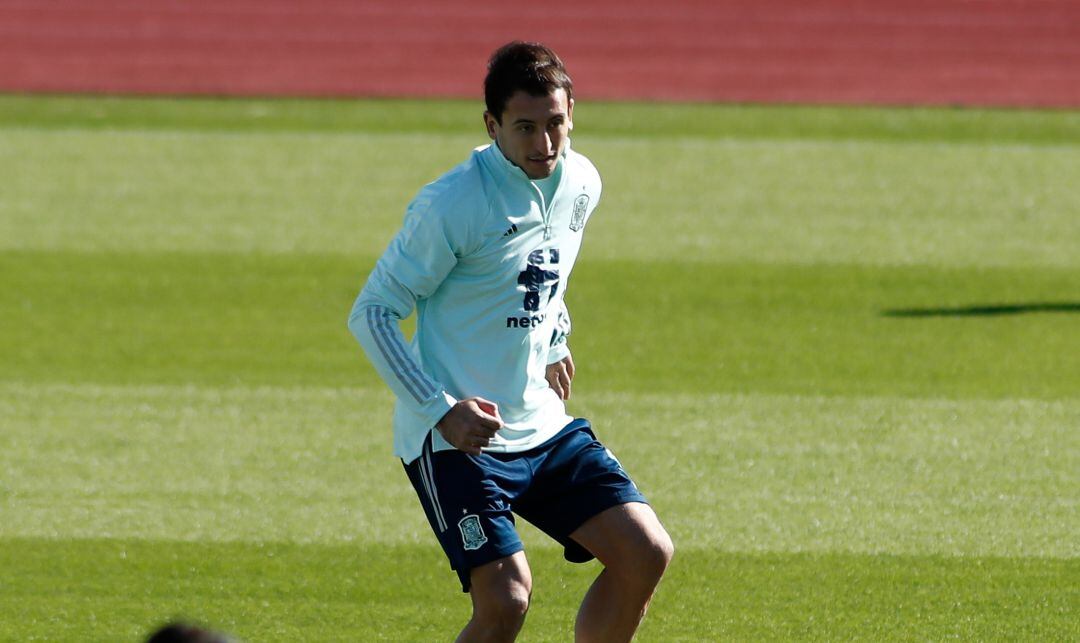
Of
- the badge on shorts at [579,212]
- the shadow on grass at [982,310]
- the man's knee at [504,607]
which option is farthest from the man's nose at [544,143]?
the shadow on grass at [982,310]

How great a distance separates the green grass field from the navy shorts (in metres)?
1.12

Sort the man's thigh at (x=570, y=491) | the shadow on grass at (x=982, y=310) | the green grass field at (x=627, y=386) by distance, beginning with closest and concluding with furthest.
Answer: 1. the man's thigh at (x=570, y=491)
2. the green grass field at (x=627, y=386)
3. the shadow on grass at (x=982, y=310)

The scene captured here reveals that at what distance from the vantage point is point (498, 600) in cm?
451

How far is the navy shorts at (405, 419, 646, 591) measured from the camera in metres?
4.60

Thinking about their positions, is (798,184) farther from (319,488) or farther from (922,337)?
(319,488)

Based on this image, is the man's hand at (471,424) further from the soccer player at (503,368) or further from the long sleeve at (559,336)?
the long sleeve at (559,336)

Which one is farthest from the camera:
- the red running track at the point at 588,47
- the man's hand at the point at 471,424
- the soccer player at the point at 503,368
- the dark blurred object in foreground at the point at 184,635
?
the red running track at the point at 588,47

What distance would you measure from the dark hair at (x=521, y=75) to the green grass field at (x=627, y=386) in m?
1.97

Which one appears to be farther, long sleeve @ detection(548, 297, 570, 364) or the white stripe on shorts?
long sleeve @ detection(548, 297, 570, 364)

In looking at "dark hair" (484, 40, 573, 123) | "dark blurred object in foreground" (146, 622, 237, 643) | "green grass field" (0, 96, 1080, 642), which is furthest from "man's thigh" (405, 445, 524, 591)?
A: "dark blurred object in foreground" (146, 622, 237, 643)

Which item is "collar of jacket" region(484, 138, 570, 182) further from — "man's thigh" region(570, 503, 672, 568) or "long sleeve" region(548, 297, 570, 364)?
"man's thigh" region(570, 503, 672, 568)

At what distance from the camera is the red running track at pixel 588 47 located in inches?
848

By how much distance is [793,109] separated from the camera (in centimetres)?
2020

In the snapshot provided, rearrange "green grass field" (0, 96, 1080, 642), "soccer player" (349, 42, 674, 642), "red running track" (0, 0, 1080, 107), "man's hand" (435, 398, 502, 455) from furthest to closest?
"red running track" (0, 0, 1080, 107) → "green grass field" (0, 96, 1080, 642) → "soccer player" (349, 42, 674, 642) → "man's hand" (435, 398, 502, 455)
